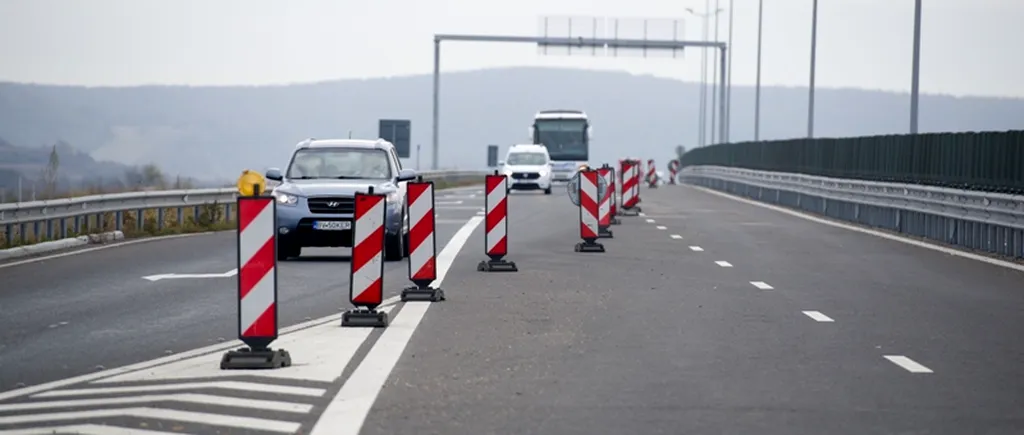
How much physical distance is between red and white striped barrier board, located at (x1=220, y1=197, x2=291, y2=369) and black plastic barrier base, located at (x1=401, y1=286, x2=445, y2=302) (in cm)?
505

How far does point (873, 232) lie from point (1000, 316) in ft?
53.6

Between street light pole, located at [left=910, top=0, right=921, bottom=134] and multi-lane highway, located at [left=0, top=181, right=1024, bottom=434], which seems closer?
multi-lane highway, located at [left=0, top=181, right=1024, bottom=434]

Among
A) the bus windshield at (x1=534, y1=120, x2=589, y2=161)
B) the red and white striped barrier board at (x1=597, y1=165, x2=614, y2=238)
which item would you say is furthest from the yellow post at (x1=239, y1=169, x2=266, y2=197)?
the bus windshield at (x1=534, y1=120, x2=589, y2=161)

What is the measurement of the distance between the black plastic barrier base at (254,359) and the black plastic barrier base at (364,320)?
2646 mm

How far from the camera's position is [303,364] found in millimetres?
11398

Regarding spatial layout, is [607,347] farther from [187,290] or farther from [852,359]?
[187,290]

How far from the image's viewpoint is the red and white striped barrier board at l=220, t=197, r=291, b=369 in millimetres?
11312

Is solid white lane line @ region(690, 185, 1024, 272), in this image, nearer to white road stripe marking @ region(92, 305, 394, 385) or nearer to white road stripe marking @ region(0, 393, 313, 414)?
white road stripe marking @ region(92, 305, 394, 385)

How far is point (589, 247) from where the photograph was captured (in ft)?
81.9

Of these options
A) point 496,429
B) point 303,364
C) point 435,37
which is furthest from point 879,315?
point 435,37

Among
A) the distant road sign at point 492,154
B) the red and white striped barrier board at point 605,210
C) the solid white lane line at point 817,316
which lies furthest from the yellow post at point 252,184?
the distant road sign at point 492,154

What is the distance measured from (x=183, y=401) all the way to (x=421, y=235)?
7.22 meters

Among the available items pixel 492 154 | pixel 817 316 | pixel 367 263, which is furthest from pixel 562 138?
pixel 367 263

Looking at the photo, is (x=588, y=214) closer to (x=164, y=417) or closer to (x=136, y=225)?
(x=136, y=225)
